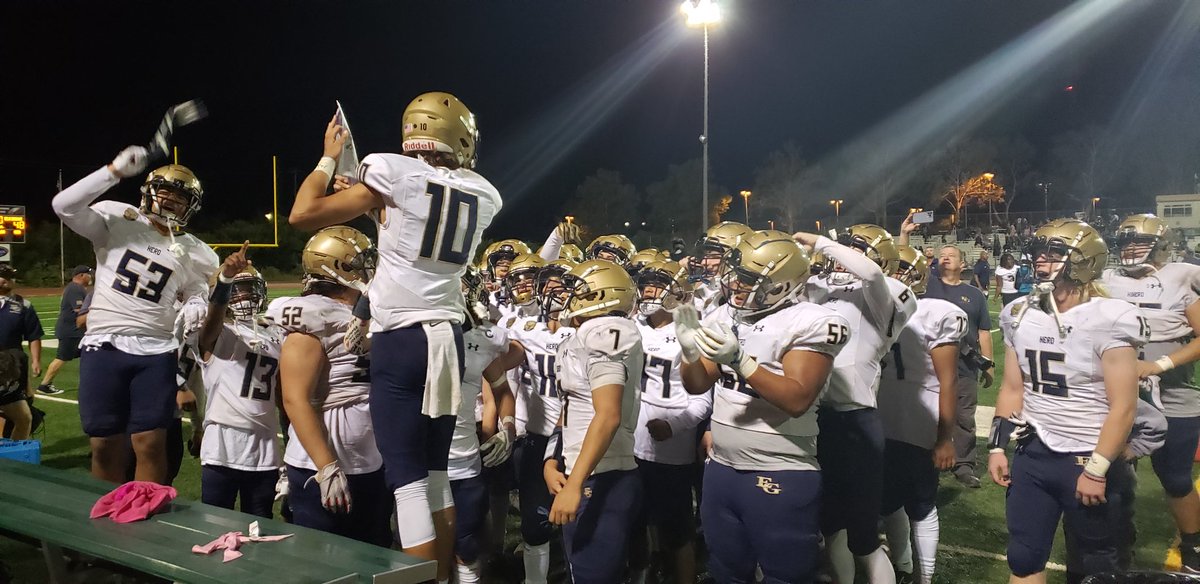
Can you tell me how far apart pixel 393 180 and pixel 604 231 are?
5407cm

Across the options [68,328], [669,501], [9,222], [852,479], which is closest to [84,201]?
[669,501]

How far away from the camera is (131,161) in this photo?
468cm

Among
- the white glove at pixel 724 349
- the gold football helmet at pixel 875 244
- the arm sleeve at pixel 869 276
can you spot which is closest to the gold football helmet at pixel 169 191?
the white glove at pixel 724 349

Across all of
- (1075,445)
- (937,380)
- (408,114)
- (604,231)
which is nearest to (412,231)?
(408,114)

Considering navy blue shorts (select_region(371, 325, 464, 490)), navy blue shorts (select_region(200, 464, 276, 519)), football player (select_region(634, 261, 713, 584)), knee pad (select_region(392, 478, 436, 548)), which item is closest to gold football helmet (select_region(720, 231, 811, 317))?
football player (select_region(634, 261, 713, 584))

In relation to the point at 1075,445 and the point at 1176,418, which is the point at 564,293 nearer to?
the point at 1075,445

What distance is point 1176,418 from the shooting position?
5.43 metres

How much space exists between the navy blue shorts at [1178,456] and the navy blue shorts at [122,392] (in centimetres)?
682

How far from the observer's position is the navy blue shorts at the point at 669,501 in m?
4.60

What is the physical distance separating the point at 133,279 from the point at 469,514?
2.84 meters

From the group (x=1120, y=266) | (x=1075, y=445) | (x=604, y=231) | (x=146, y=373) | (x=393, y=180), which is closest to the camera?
(x=393, y=180)

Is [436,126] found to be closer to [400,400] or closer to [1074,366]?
[400,400]

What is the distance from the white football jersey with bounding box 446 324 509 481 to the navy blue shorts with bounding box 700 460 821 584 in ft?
4.70

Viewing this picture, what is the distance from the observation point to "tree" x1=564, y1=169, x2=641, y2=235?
2264 inches
